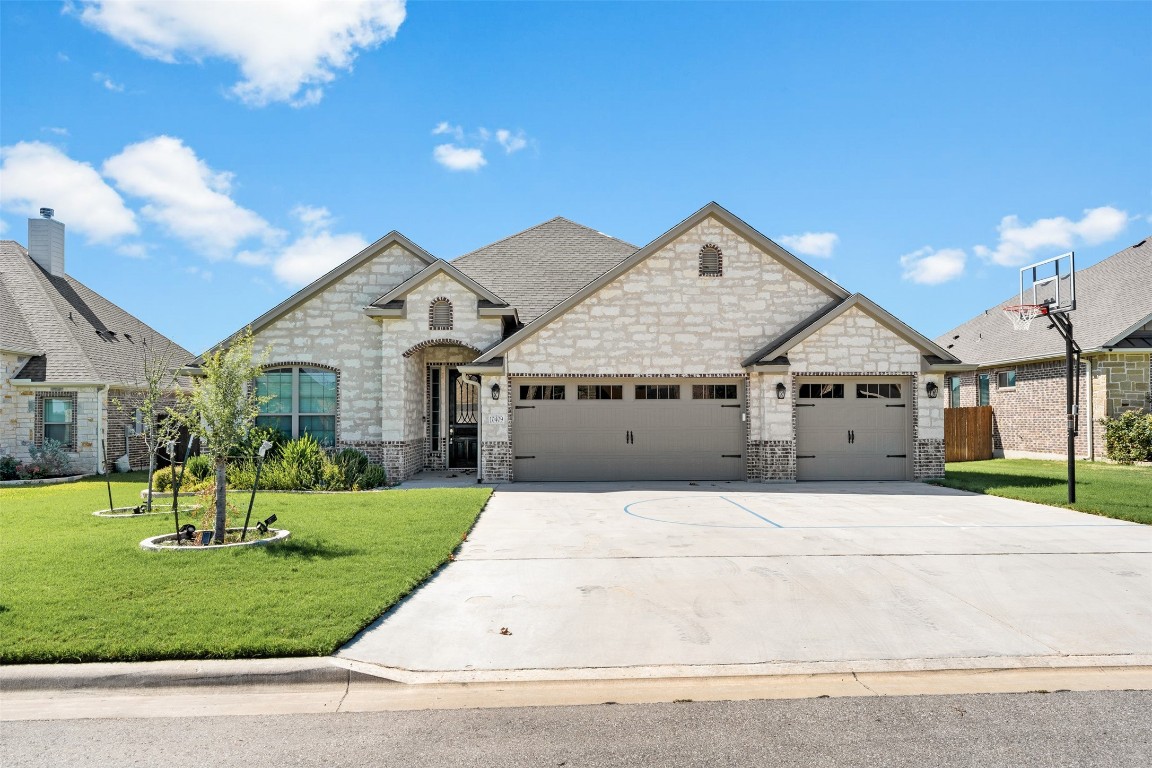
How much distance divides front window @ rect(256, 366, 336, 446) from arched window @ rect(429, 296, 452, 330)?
2951mm

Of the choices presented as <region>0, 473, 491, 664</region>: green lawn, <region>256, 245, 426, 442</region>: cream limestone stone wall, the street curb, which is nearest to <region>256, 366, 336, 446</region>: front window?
<region>256, 245, 426, 442</region>: cream limestone stone wall

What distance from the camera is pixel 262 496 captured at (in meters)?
14.1

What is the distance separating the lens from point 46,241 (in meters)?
24.1

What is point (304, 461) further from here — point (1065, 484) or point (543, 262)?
point (1065, 484)

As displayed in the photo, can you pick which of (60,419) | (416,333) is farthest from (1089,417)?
(60,419)

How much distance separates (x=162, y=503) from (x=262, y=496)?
170 cm

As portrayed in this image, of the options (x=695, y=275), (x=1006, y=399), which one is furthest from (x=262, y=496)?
(x=1006, y=399)

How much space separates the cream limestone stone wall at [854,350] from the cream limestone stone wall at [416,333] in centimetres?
745

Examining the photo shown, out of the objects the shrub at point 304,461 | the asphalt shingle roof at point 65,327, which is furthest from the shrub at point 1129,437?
the asphalt shingle roof at point 65,327

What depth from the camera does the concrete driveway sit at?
5539 millimetres

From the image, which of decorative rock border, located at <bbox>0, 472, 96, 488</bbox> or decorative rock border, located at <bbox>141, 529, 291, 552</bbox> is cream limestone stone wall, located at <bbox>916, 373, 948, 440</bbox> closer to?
decorative rock border, located at <bbox>141, 529, 291, 552</bbox>

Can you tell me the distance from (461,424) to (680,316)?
7.17 meters

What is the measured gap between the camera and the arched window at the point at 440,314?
690 inches

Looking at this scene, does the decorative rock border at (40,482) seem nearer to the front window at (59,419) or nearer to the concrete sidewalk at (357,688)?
the front window at (59,419)
